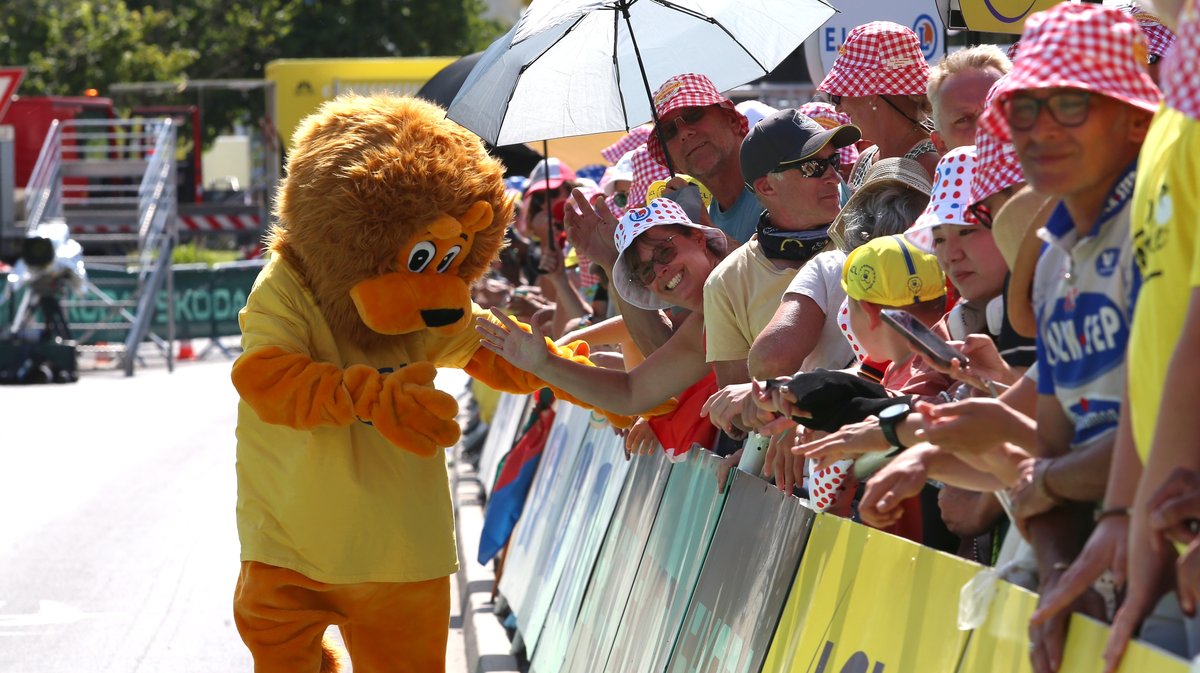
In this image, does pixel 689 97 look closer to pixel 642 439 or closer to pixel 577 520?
pixel 642 439

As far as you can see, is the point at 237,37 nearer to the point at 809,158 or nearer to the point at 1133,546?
the point at 809,158

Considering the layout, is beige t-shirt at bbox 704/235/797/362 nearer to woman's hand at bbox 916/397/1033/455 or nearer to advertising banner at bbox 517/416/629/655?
advertising banner at bbox 517/416/629/655

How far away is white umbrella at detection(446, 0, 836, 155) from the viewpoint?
21.8ft

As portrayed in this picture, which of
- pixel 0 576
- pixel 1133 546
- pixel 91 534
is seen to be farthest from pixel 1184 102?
pixel 91 534

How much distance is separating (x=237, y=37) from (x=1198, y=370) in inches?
1703

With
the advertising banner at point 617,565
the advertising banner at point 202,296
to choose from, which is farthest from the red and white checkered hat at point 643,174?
the advertising banner at point 202,296

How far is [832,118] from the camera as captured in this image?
18.0 feet

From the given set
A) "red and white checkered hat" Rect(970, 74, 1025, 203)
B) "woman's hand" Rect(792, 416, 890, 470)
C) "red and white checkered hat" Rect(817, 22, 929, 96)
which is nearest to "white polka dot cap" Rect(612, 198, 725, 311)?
"red and white checkered hat" Rect(817, 22, 929, 96)

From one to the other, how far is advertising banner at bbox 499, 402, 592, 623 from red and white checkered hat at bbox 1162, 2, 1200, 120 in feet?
16.7

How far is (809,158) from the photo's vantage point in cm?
487

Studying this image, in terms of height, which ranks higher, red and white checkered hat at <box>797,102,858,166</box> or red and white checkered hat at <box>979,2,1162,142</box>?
red and white checkered hat at <box>979,2,1162,142</box>

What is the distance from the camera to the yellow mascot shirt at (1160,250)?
2160 millimetres

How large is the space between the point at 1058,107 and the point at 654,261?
2.72m

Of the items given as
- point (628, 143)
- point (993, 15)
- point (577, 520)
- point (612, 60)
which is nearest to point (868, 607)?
point (577, 520)
